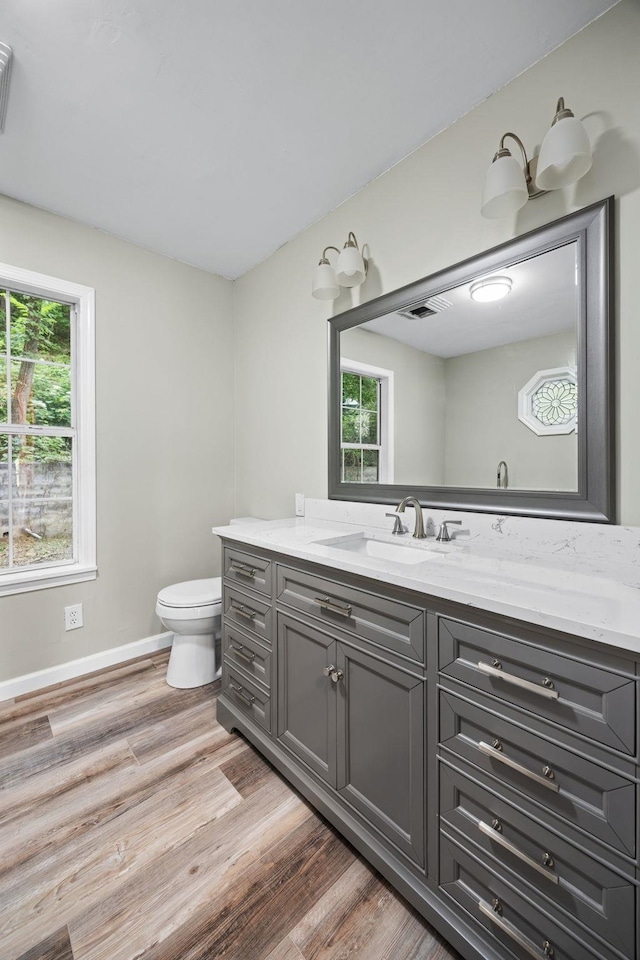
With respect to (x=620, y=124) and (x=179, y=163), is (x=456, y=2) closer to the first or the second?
(x=620, y=124)

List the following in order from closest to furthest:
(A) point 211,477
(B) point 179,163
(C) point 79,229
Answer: (B) point 179,163
(C) point 79,229
(A) point 211,477

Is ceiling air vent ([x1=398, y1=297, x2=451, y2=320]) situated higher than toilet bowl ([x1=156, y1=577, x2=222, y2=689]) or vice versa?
ceiling air vent ([x1=398, y1=297, x2=451, y2=320])

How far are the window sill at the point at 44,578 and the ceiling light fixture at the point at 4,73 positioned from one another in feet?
6.79

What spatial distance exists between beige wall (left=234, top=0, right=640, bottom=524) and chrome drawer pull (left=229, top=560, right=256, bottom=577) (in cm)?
69

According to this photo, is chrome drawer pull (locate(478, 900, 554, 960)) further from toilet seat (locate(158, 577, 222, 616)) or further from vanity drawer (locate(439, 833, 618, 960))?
toilet seat (locate(158, 577, 222, 616))

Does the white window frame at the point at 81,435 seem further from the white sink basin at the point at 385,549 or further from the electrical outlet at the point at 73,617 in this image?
the white sink basin at the point at 385,549

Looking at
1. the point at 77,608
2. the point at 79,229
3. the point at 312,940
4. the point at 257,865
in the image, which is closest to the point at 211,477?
the point at 77,608

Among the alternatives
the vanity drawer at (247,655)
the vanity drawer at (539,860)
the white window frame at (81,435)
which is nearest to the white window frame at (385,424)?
the vanity drawer at (247,655)

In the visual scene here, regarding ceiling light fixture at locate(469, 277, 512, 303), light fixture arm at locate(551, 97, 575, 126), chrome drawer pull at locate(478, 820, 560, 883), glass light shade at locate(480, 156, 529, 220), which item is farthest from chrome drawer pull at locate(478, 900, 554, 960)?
light fixture arm at locate(551, 97, 575, 126)

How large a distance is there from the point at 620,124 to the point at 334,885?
7.94ft

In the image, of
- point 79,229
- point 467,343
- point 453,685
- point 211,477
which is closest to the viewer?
point 453,685

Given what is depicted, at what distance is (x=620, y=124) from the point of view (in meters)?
1.23

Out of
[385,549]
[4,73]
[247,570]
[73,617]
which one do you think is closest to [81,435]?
[73,617]

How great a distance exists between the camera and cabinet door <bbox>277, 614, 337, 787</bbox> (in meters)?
1.37
